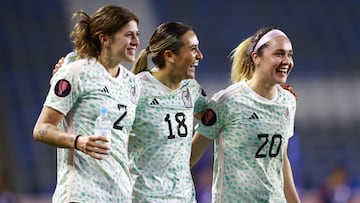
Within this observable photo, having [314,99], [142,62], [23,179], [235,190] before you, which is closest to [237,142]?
[235,190]

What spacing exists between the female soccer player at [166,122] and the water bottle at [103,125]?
630 millimetres

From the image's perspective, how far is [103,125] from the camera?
5.08m

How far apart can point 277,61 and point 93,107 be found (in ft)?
4.27

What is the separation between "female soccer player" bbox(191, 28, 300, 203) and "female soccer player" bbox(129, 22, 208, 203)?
0.28 meters

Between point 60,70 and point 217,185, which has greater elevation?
point 60,70

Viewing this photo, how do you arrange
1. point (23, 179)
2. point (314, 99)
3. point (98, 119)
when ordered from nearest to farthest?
point (98, 119) → point (23, 179) → point (314, 99)

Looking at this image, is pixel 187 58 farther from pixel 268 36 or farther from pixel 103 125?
pixel 103 125

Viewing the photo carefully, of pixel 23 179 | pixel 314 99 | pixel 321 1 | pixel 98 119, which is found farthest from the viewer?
pixel 321 1

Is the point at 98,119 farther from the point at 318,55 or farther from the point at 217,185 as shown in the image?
the point at 318,55

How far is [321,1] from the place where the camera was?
17969 millimetres

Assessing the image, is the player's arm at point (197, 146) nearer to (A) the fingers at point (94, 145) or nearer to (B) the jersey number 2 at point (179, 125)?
(B) the jersey number 2 at point (179, 125)

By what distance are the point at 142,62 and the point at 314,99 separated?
34.7ft

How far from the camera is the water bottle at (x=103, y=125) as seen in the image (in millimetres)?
5060

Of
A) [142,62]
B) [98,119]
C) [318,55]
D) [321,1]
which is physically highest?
[321,1]
